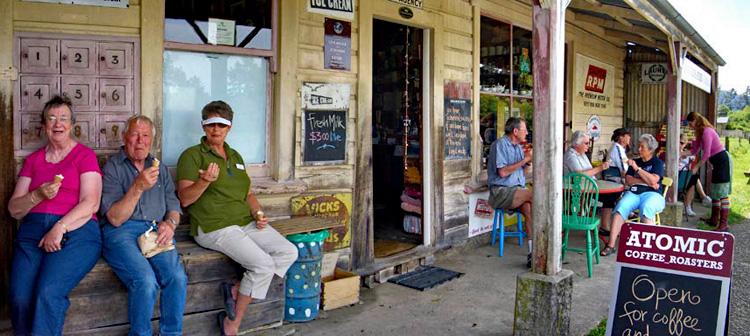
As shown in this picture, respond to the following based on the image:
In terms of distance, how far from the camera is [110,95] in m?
3.66

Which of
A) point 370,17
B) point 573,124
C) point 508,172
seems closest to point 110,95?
point 370,17

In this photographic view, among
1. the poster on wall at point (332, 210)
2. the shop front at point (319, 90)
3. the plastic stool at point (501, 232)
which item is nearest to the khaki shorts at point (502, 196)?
the plastic stool at point (501, 232)

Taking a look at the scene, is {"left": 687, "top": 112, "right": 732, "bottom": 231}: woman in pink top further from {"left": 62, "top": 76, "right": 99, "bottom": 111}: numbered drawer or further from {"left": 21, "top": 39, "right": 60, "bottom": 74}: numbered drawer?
{"left": 21, "top": 39, "right": 60, "bottom": 74}: numbered drawer

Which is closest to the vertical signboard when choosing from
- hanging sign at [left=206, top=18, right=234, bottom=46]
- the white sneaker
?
hanging sign at [left=206, top=18, right=234, bottom=46]

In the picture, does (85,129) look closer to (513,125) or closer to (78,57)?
(78,57)

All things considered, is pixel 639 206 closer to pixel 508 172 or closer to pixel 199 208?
pixel 508 172

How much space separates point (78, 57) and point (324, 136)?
1.81 metres

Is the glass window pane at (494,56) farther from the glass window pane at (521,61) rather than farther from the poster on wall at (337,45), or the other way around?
the poster on wall at (337,45)

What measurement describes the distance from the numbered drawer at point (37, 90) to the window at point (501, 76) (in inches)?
171

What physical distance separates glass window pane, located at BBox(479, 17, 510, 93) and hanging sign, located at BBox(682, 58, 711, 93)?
2.78 meters

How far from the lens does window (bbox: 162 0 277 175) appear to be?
156 inches

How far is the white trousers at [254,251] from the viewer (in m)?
3.52

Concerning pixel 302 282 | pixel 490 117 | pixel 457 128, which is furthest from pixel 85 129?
pixel 490 117

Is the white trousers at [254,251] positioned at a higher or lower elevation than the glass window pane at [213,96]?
lower
